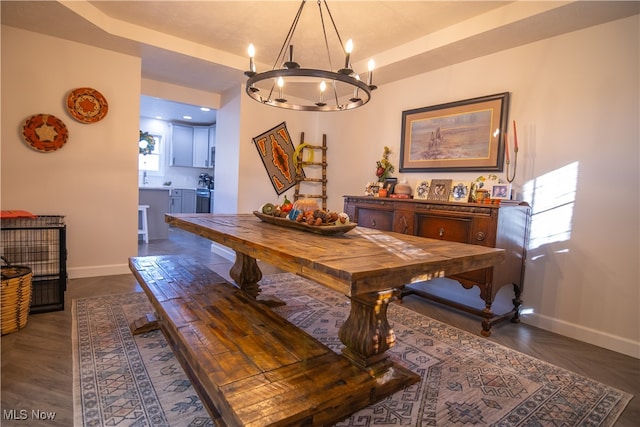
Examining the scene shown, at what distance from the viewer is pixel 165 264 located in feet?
8.48

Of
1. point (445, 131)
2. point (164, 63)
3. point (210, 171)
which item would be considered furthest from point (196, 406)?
point (210, 171)

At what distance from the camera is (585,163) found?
244cm

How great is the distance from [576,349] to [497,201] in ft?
3.79

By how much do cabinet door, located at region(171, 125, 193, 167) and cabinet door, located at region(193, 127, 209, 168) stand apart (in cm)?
9

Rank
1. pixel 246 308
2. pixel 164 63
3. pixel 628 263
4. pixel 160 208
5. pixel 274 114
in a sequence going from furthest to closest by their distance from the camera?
pixel 160 208 < pixel 274 114 < pixel 164 63 < pixel 628 263 < pixel 246 308

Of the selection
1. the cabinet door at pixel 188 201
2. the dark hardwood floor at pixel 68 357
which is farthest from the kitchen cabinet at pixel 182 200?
the dark hardwood floor at pixel 68 357

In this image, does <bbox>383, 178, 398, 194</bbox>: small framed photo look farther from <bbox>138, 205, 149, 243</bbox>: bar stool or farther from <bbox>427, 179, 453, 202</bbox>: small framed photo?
<bbox>138, 205, 149, 243</bbox>: bar stool

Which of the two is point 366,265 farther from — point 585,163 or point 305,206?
point 585,163

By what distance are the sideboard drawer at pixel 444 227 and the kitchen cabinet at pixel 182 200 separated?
20.2 feet

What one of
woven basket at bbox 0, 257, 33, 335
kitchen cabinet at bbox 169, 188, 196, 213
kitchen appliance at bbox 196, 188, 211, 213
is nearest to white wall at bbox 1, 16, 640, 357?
woven basket at bbox 0, 257, 33, 335

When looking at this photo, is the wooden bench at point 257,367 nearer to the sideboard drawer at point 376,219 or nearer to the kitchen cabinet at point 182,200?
the sideboard drawer at point 376,219

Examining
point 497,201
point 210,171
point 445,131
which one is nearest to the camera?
point 497,201

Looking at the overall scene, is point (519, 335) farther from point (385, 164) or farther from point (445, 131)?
point (385, 164)

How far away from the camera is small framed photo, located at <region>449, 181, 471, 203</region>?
3027 millimetres
